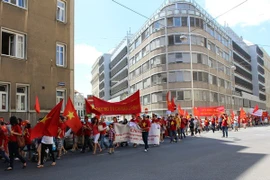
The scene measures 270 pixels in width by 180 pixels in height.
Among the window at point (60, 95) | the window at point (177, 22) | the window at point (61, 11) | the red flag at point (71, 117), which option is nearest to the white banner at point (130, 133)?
the red flag at point (71, 117)

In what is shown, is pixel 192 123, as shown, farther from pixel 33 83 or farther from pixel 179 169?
pixel 179 169

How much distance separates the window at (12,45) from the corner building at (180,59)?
117ft

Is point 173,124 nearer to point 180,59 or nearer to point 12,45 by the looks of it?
point 12,45

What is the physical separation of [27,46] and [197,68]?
38722 millimetres

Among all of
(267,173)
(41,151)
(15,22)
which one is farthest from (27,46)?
(267,173)

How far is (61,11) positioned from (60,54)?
3191 mm

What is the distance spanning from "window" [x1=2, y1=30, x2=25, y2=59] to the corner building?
3555 cm

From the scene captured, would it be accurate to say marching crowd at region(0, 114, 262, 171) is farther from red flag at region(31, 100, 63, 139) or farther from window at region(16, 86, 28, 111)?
window at region(16, 86, 28, 111)

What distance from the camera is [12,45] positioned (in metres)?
17.8

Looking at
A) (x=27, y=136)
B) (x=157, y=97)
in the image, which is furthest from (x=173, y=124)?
(x=157, y=97)

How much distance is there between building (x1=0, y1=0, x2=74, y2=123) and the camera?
1703 centimetres

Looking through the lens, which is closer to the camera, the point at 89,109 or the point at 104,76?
the point at 89,109

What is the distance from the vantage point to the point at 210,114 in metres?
37.0

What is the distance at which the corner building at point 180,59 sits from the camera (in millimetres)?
51469
